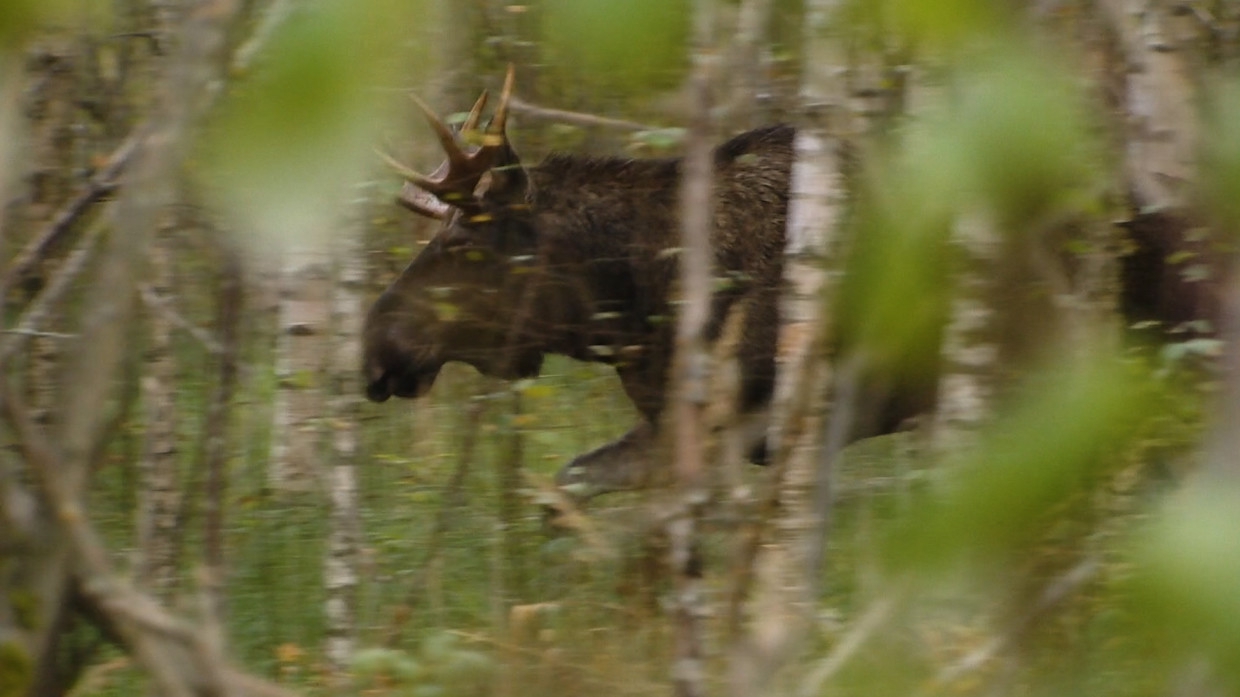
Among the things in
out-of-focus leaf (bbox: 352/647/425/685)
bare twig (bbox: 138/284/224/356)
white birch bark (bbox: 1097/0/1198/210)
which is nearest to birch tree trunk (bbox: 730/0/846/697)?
white birch bark (bbox: 1097/0/1198/210)

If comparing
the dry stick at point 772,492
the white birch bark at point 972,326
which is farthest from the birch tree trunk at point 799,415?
the white birch bark at point 972,326

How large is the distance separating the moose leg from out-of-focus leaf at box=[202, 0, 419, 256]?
5408 mm

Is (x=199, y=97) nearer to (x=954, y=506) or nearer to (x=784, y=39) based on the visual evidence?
(x=954, y=506)

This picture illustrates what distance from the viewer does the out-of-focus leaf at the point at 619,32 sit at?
1.12 meters

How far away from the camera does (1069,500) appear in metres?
1.10

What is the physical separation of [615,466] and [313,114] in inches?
232

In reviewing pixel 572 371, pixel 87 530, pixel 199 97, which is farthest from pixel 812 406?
pixel 572 371

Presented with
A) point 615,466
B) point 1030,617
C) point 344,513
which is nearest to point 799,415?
point 1030,617

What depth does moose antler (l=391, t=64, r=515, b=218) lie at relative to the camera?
663cm

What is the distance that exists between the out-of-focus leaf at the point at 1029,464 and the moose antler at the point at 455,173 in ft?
17.8

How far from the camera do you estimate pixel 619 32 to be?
1.12 metres

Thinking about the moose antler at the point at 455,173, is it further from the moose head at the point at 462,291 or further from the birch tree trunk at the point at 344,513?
the birch tree trunk at the point at 344,513

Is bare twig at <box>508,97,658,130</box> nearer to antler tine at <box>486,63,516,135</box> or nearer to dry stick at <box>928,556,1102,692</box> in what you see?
antler tine at <box>486,63,516,135</box>

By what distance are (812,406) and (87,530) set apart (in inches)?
59.5
